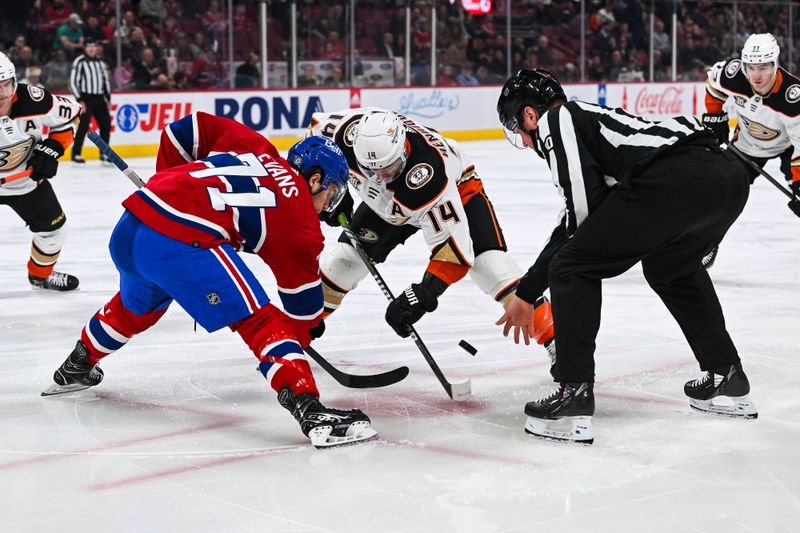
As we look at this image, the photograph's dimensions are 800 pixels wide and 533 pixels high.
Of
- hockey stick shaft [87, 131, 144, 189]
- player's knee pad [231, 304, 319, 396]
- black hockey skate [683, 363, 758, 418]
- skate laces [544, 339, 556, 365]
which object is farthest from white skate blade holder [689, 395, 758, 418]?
hockey stick shaft [87, 131, 144, 189]

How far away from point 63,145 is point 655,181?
329 centimetres

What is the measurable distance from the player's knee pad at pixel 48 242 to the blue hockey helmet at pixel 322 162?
8.49 ft

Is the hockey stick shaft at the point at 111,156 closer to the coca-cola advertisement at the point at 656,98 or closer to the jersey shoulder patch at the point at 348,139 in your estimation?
the jersey shoulder patch at the point at 348,139

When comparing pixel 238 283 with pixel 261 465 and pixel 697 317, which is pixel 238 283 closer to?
pixel 261 465

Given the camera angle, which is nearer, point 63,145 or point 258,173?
point 258,173

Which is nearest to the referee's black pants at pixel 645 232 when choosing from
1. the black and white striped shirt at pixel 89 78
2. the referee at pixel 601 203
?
the referee at pixel 601 203

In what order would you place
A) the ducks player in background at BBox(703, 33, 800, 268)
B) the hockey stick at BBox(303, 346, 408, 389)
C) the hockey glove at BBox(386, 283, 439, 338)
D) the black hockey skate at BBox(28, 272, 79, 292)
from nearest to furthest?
the hockey glove at BBox(386, 283, 439, 338)
the hockey stick at BBox(303, 346, 408, 389)
the black hockey skate at BBox(28, 272, 79, 292)
the ducks player in background at BBox(703, 33, 800, 268)

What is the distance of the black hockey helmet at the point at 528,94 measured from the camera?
3002 millimetres

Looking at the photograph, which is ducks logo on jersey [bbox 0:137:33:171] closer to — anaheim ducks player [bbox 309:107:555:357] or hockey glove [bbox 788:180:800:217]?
anaheim ducks player [bbox 309:107:555:357]

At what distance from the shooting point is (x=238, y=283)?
2.91m

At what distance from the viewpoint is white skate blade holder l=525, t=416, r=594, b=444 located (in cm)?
295

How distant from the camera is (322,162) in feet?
10.0

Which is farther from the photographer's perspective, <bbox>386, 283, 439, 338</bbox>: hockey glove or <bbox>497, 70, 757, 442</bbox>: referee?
<bbox>386, 283, 439, 338</bbox>: hockey glove

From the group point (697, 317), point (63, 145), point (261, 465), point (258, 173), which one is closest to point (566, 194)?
point (697, 317)
